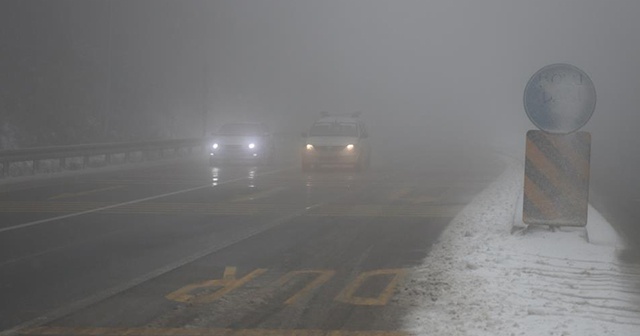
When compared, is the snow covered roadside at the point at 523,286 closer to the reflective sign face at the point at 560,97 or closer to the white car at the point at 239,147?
the reflective sign face at the point at 560,97

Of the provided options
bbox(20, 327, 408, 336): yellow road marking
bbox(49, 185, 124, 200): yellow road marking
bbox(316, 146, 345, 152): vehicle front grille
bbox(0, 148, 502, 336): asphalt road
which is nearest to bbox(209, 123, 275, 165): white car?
bbox(316, 146, 345, 152): vehicle front grille

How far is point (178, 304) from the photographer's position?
8.72 metres

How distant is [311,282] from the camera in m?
9.86

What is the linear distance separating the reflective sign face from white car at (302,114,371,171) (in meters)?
16.6

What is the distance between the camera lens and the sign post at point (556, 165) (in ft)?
40.5

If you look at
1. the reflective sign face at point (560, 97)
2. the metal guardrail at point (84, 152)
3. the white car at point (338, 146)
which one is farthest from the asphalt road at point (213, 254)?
the white car at point (338, 146)

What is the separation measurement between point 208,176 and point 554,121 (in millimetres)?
16433

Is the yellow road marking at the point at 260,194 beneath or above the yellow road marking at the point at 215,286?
above

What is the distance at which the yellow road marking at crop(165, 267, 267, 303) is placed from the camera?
901 cm

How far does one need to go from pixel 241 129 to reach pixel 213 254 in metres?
23.3

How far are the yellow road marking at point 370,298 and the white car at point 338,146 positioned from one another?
1839 centimetres

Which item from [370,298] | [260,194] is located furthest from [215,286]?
[260,194]

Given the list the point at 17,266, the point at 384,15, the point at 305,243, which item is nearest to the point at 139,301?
the point at 17,266

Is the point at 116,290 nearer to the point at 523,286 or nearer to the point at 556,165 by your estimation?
the point at 523,286
